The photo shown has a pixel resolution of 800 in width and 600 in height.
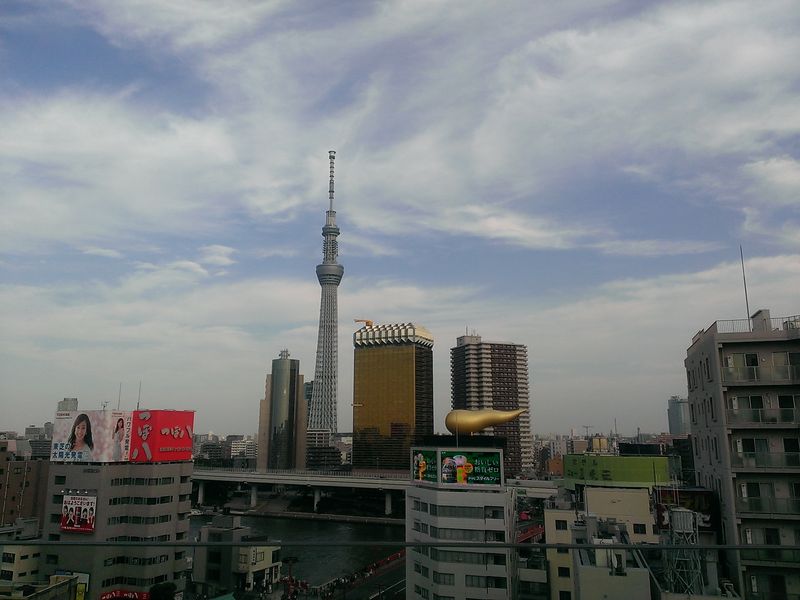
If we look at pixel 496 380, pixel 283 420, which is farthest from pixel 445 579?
pixel 283 420

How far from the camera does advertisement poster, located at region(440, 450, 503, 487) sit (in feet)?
69.5

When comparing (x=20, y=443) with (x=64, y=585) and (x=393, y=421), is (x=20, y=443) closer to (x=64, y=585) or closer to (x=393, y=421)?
(x=393, y=421)

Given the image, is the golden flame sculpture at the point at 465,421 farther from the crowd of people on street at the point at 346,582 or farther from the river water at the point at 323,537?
the river water at the point at 323,537

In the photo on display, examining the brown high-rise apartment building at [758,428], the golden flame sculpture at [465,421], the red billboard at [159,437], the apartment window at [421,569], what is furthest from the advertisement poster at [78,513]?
the brown high-rise apartment building at [758,428]

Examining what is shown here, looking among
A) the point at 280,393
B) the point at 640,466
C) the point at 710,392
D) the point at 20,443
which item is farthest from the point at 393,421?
the point at 710,392

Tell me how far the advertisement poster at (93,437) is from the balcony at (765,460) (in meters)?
25.2

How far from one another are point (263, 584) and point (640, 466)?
29956 millimetres

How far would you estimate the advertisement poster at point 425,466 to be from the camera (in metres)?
21.7

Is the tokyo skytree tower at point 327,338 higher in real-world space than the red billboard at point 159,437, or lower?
higher

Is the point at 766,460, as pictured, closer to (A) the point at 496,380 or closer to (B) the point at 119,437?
(B) the point at 119,437

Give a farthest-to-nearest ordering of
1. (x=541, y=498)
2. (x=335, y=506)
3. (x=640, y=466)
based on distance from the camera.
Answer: (x=335, y=506) < (x=541, y=498) < (x=640, y=466)

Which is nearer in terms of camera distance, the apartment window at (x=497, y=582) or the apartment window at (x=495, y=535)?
the apartment window at (x=497, y=582)

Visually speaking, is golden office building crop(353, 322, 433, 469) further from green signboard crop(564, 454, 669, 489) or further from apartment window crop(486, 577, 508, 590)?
apartment window crop(486, 577, 508, 590)

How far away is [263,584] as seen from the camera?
23594mm
